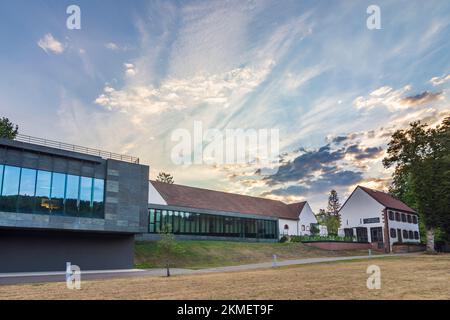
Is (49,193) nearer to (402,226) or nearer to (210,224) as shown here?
(210,224)

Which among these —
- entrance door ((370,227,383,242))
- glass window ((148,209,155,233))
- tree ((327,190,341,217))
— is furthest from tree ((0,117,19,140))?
tree ((327,190,341,217))

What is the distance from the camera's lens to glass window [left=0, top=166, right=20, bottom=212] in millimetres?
28812

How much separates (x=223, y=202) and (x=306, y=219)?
20197 mm

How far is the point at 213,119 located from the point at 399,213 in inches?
1699

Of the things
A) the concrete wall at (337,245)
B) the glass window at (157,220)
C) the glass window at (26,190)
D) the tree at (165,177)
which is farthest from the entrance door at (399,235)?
the glass window at (26,190)

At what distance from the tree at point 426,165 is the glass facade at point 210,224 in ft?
70.6

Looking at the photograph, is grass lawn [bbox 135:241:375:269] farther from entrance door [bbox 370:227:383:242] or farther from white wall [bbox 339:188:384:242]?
white wall [bbox 339:188:384:242]

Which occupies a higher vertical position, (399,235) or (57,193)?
(57,193)

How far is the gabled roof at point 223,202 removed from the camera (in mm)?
51312

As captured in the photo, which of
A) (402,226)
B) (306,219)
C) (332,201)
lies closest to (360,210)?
(402,226)

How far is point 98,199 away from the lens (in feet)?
113
